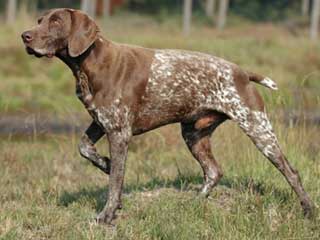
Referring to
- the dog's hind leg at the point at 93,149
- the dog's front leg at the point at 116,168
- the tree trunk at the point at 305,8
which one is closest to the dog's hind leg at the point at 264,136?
the dog's front leg at the point at 116,168

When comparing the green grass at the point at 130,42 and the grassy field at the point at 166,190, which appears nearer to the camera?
the grassy field at the point at 166,190

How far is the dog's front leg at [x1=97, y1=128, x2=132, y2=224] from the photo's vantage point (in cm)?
807

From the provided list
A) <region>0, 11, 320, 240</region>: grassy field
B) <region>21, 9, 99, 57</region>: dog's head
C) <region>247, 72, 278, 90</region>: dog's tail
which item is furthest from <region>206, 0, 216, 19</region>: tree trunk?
<region>21, 9, 99, 57</region>: dog's head

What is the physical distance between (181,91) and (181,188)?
1.44 metres

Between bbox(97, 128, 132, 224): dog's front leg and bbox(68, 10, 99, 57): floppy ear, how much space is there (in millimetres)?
859

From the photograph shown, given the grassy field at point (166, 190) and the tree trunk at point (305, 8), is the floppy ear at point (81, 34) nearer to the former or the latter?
the grassy field at point (166, 190)

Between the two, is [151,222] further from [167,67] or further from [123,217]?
[167,67]

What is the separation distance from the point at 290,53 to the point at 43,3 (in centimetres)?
2642

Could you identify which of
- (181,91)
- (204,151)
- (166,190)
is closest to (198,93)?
(181,91)

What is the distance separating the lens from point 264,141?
8422 millimetres

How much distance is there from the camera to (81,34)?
785 cm

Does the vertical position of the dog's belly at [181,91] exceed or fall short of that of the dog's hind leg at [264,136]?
it exceeds it

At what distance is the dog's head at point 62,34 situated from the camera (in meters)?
7.85

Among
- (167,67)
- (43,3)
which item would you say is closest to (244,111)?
(167,67)
